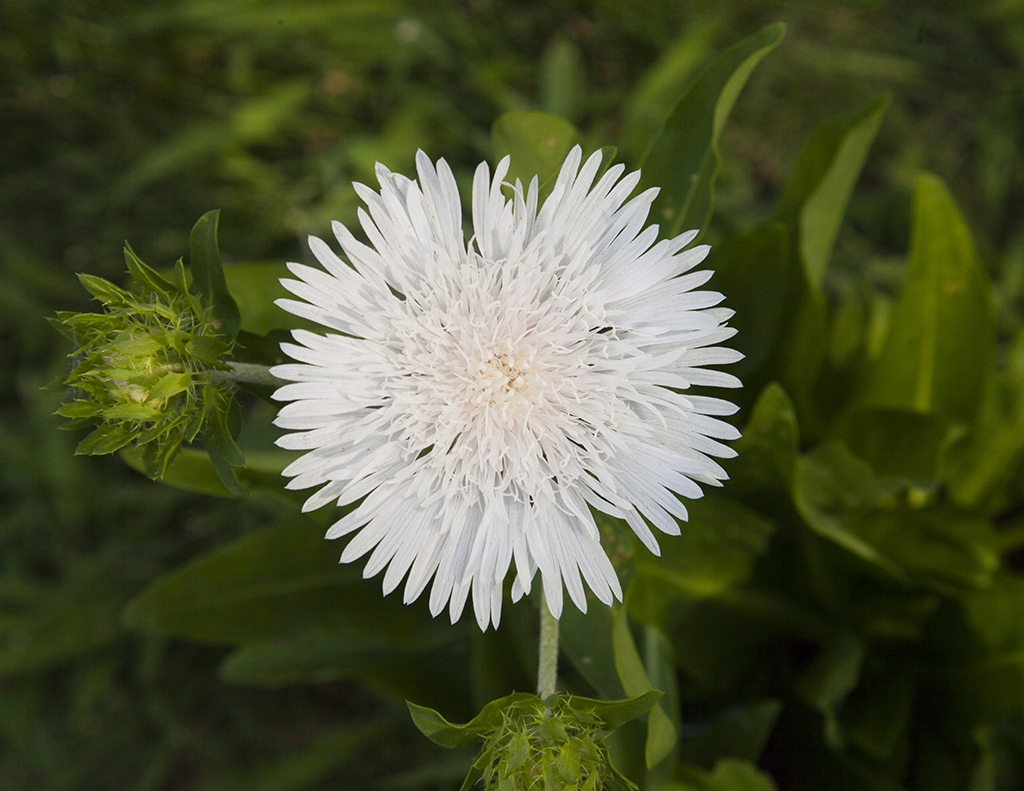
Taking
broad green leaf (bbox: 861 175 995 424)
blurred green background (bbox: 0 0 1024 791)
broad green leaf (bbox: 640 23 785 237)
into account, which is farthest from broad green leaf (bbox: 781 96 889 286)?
blurred green background (bbox: 0 0 1024 791)

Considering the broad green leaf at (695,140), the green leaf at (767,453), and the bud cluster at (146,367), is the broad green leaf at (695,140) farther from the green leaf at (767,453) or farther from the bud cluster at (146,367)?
the bud cluster at (146,367)

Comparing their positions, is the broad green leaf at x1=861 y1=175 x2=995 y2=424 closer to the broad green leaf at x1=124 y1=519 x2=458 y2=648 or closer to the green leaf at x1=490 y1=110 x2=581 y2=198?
the green leaf at x1=490 y1=110 x2=581 y2=198

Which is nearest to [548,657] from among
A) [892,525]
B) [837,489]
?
[837,489]

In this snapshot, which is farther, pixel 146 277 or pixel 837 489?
pixel 837 489

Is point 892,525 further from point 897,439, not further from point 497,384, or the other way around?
point 497,384

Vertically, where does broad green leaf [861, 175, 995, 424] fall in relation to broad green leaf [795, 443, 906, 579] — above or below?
above

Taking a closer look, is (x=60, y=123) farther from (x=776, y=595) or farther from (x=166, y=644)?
(x=776, y=595)

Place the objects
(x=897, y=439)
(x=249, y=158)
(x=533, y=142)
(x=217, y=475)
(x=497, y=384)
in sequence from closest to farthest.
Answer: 1. (x=497, y=384)
2. (x=217, y=475)
3. (x=533, y=142)
4. (x=897, y=439)
5. (x=249, y=158)
